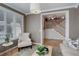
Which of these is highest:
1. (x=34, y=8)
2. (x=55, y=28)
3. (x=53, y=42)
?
(x=34, y=8)

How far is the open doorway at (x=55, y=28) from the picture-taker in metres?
2.14

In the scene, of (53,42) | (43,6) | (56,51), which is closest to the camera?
(43,6)

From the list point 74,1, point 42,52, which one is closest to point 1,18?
point 42,52

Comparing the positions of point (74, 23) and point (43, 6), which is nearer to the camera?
point (43, 6)

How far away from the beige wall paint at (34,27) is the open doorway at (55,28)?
108 mm

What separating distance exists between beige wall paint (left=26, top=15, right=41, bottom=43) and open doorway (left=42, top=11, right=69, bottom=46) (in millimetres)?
108

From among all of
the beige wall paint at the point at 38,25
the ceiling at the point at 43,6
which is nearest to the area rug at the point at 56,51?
the beige wall paint at the point at 38,25

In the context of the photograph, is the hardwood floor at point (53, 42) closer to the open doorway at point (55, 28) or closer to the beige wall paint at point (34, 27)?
the open doorway at point (55, 28)

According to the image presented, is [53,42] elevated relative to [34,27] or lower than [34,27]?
lower

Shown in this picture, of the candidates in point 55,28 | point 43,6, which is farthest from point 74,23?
point 43,6

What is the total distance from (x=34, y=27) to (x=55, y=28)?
456mm

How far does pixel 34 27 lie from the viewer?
2164 millimetres

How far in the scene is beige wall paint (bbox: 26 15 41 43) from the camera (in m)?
2.15

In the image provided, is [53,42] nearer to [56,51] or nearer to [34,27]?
[56,51]
